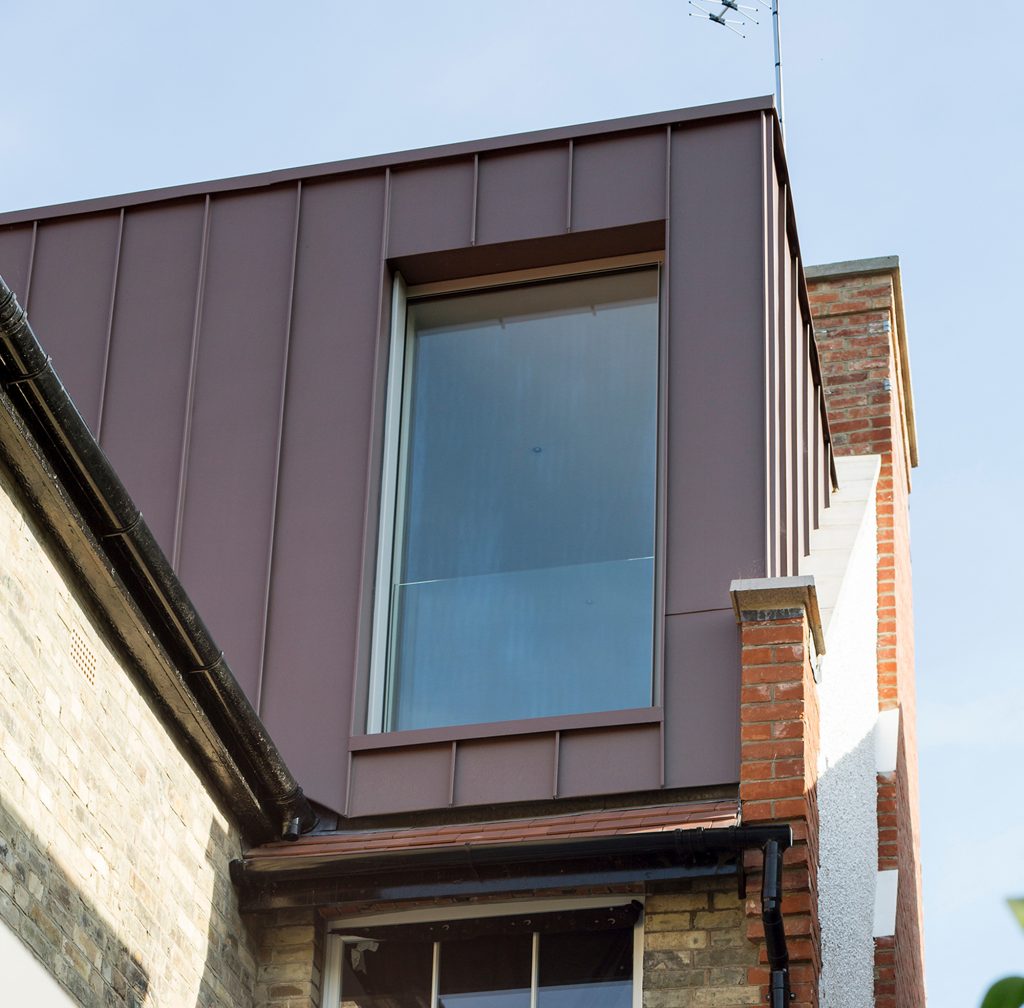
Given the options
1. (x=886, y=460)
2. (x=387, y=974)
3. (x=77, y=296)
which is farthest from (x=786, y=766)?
(x=886, y=460)

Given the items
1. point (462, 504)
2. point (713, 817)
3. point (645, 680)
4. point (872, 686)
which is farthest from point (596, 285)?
point (872, 686)

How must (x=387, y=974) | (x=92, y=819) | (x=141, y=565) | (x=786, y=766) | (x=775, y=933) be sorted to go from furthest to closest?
(x=387, y=974), (x=786, y=766), (x=775, y=933), (x=141, y=565), (x=92, y=819)

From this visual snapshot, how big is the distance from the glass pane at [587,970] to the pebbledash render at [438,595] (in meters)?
0.01

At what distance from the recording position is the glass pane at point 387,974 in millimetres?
7344

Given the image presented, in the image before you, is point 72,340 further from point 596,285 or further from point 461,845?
point 461,845

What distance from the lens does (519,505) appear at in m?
8.46

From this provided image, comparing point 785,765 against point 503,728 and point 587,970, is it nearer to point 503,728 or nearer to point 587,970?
point 587,970

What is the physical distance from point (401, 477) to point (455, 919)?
2.30 meters

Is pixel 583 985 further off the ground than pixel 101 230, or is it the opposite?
pixel 101 230

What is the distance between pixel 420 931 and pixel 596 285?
3.38 metres

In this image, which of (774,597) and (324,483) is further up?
(324,483)

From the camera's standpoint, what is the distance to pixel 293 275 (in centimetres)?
925

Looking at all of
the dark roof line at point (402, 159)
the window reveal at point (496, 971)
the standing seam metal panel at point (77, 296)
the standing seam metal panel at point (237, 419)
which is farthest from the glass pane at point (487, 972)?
the dark roof line at point (402, 159)

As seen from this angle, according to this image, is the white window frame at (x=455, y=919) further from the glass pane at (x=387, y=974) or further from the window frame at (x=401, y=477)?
the window frame at (x=401, y=477)
